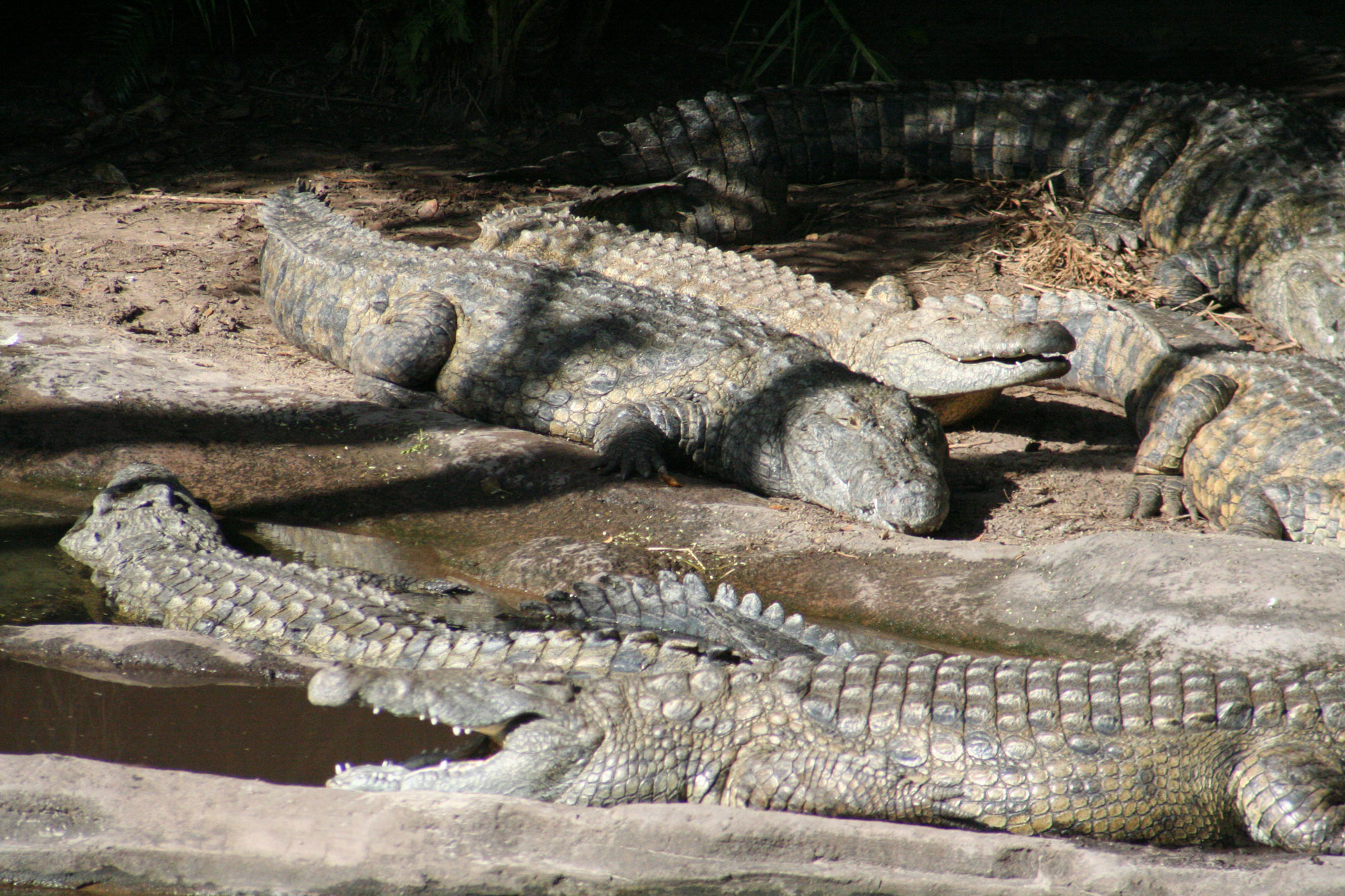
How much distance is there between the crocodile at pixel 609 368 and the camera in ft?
14.9

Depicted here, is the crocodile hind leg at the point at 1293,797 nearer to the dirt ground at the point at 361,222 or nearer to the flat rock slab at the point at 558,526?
the flat rock slab at the point at 558,526

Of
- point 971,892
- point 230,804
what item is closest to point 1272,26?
point 971,892

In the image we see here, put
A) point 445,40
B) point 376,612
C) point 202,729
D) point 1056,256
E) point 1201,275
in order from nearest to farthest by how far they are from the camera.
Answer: point 202,729
point 376,612
point 1201,275
point 1056,256
point 445,40

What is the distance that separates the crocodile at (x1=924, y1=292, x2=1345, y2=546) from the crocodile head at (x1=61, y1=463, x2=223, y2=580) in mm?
3320

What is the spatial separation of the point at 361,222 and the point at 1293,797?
19.7 ft

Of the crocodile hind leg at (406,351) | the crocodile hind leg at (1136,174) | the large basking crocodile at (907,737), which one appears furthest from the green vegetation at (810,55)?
the large basking crocodile at (907,737)

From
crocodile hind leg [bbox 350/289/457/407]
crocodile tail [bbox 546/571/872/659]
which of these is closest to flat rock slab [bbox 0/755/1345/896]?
crocodile tail [bbox 546/571/872/659]

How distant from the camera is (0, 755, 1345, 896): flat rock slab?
2.17 meters

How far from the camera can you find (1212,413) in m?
4.77

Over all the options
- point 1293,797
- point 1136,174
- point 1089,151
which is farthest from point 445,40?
point 1293,797

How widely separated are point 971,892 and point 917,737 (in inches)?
23.0

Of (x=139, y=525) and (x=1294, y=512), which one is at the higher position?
(x=139, y=525)

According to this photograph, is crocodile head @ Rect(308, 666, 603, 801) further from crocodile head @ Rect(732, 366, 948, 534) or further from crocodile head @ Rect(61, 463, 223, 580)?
crocodile head @ Rect(732, 366, 948, 534)

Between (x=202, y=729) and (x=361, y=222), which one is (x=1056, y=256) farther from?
(x=202, y=729)
